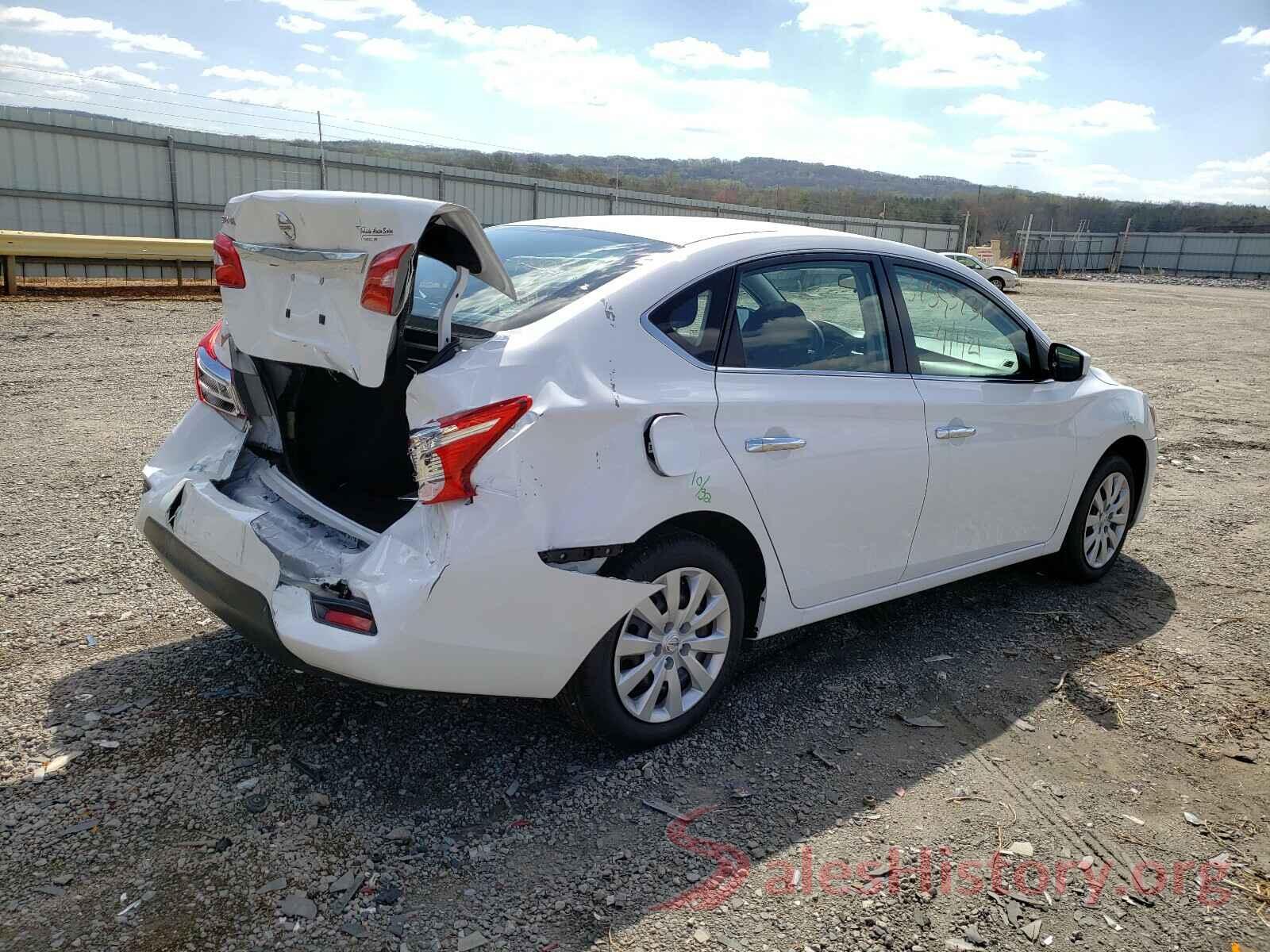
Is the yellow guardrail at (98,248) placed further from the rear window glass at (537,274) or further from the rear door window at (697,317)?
the rear door window at (697,317)

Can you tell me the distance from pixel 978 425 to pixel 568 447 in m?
2.13

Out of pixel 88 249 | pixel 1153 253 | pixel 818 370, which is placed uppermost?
pixel 818 370

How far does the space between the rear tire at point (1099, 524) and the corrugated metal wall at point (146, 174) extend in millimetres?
12234

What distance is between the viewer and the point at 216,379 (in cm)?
361

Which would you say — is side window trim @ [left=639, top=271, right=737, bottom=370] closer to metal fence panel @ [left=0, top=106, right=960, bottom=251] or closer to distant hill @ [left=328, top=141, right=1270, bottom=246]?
metal fence panel @ [left=0, top=106, right=960, bottom=251]

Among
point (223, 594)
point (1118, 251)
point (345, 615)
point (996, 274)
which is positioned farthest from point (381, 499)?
point (1118, 251)

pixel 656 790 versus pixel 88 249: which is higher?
pixel 88 249

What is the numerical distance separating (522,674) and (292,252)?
1472 millimetres

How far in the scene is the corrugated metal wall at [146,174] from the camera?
1797cm

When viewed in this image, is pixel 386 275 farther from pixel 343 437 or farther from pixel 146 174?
pixel 146 174

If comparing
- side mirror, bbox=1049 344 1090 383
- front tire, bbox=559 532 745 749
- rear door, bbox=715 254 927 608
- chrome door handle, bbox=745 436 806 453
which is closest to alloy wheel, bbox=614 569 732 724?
front tire, bbox=559 532 745 749

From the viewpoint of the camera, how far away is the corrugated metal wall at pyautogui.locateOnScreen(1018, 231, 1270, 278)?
58.0m

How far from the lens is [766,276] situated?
141 inches

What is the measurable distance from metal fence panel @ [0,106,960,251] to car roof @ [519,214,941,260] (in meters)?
11.9
